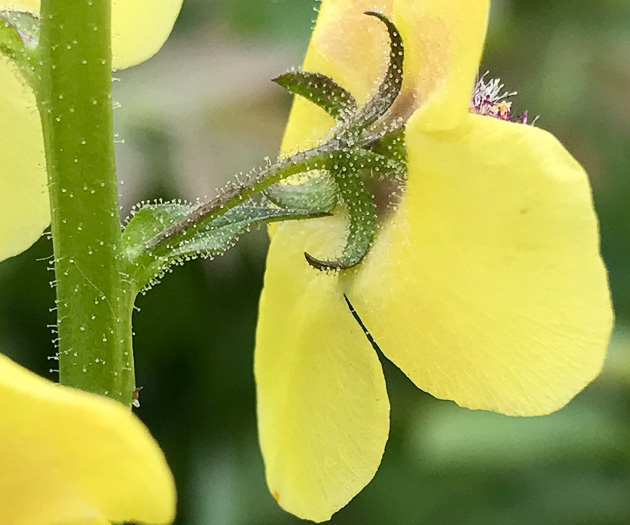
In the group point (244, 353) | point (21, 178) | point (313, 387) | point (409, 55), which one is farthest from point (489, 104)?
point (244, 353)

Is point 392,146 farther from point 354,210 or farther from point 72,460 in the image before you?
point 72,460

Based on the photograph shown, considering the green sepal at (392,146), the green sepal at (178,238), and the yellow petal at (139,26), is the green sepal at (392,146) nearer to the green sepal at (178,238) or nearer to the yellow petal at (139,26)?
the green sepal at (178,238)

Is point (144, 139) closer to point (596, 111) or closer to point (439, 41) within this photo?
point (596, 111)

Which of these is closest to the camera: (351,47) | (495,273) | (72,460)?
(72,460)

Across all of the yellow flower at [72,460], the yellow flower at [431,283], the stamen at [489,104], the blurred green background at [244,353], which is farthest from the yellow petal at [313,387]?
the blurred green background at [244,353]

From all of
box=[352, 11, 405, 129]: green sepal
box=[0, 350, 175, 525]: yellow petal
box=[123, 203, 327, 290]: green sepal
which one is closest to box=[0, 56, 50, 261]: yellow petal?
box=[123, 203, 327, 290]: green sepal
